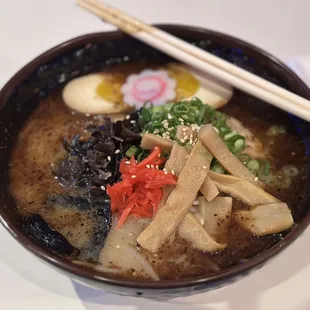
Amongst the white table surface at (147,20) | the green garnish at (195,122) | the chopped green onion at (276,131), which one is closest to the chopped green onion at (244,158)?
the green garnish at (195,122)

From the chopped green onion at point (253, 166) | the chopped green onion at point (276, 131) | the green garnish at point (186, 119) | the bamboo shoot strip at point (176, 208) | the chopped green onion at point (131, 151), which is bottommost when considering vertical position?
the bamboo shoot strip at point (176, 208)

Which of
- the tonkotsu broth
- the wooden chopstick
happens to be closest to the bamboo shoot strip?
the tonkotsu broth

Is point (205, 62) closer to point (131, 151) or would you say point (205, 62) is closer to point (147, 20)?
point (131, 151)

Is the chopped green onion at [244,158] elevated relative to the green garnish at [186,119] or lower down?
lower down

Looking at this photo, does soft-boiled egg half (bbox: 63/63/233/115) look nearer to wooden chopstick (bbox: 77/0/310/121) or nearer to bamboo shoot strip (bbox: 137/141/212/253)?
wooden chopstick (bbox: 77/0/310/121)

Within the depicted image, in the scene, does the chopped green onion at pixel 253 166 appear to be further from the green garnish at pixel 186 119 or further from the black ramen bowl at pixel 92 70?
the black ramen bowl at pixel 92 70

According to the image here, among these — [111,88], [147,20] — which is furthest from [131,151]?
[147,20]

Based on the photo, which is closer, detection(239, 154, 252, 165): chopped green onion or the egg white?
detection(239, 154, 252, 165): chopped green onion
